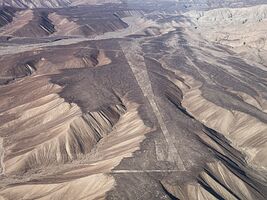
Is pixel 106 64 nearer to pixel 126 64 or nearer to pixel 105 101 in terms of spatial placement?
pixel 126 64

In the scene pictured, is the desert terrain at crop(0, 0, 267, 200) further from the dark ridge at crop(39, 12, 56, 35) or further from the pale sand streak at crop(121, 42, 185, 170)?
the dark ridge at crop(39, 12, 56, 35)

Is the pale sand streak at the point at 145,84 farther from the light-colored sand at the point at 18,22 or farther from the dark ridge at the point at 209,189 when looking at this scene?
the light-colored sand at the point at 18,22

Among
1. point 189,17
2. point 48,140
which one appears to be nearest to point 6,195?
point 48,140

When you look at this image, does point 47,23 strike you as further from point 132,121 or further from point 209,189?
point 209,189

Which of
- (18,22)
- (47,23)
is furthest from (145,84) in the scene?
(18,22)

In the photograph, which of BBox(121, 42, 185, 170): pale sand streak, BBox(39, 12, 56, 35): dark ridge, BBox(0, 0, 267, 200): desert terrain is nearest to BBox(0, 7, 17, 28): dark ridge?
BBox(39, 12, 56, 35): dark ridge

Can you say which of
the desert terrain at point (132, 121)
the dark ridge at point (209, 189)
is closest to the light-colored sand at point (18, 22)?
the desert terrain at point (132, 121)

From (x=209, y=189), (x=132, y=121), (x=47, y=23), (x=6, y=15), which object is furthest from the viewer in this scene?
(x=6, y=15)
